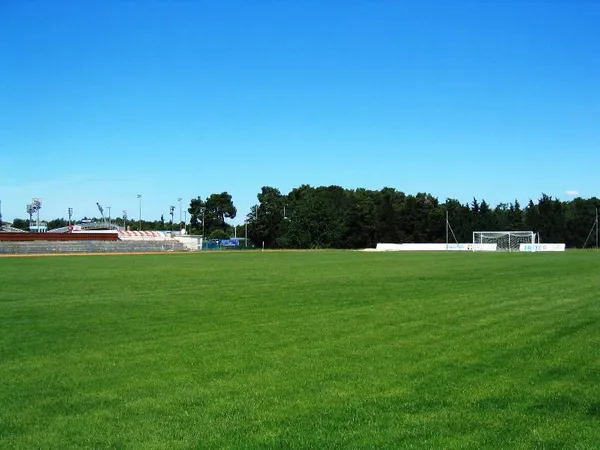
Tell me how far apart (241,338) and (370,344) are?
8.73 feet

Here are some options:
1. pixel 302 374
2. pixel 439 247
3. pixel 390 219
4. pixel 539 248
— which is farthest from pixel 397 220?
pixel 302 374

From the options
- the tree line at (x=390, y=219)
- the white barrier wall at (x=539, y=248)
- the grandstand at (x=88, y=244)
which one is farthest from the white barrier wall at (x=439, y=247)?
the grandstand at (x=88, y=244)

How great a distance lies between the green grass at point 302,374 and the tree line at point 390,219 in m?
98.7

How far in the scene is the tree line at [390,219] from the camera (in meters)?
110

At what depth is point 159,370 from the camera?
31.1ft

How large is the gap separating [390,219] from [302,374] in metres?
116

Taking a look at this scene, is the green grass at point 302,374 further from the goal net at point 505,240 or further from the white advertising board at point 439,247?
the goal net at point 505,240

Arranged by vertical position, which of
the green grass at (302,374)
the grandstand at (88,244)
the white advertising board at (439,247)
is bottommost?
the green grass at (302,374)

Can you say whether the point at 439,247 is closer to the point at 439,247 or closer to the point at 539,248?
the point at 439,247

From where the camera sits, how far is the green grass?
648cm

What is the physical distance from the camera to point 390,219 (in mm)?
123938

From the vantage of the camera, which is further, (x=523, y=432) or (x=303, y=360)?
(x=303, y=360)

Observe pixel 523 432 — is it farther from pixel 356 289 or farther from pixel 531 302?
pixel 356 289

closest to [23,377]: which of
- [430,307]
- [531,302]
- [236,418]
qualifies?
[236,418]
